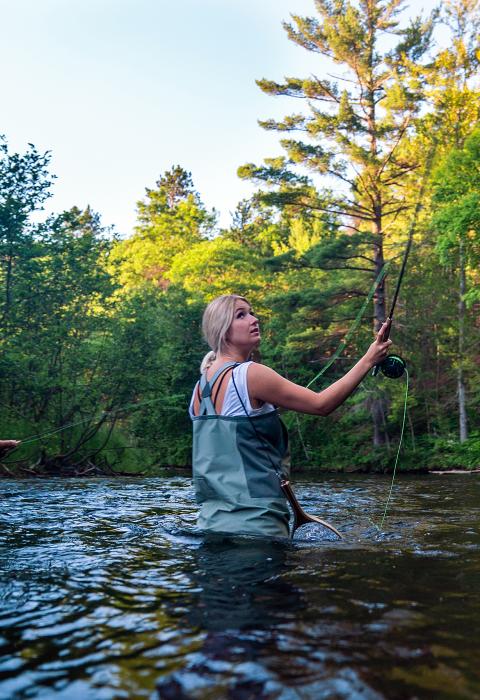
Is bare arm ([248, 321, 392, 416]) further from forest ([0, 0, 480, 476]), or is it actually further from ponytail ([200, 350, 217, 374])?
forest ([0, 0, 480, 476])

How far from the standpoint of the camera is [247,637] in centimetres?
282

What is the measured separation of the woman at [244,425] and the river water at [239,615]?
22cm

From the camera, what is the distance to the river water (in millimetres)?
2381

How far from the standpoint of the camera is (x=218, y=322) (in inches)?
192

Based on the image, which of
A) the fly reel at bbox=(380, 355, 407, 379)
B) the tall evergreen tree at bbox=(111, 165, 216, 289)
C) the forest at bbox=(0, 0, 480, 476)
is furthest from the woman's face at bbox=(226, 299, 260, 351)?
the tall evergreen tree at bbox=(111, 165, 216, 289)

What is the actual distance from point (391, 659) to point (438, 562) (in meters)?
2.06

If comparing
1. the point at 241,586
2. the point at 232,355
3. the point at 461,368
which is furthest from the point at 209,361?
the point at 461,368

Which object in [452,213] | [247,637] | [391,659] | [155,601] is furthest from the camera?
[452,213]

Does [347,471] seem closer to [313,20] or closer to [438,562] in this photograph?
[313,20]

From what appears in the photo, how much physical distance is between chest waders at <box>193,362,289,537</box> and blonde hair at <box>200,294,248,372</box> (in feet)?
0.68

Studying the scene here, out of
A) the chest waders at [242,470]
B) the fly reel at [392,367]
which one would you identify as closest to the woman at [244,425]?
the chest waders at [242,470]

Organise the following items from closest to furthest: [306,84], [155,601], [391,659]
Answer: [391,659]
[155,601]
[306,84]

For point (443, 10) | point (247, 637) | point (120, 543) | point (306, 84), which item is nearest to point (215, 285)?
point (306, 84)


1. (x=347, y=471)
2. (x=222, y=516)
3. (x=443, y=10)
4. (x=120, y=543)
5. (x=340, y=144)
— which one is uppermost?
(x=443, y=10)
